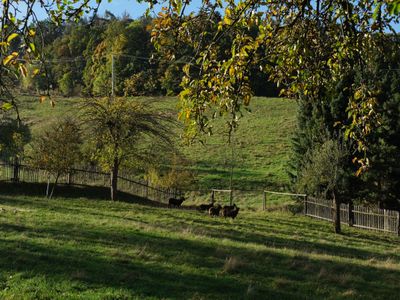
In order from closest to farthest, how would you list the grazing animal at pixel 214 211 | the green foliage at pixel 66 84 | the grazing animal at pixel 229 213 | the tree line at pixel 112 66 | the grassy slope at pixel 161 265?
1. the grassy slope at pixel 161 265
2. the grazing animal at pixel 229 213
3. the grazing animal at pixel 214 211
4. the tree line at pixel 112 66
5. the green foliage at pixel 66 84

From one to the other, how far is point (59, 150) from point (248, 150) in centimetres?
2655

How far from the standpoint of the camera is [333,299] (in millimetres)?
8336

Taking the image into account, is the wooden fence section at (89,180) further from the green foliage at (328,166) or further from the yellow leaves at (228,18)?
the yellow leaves at (228,18)

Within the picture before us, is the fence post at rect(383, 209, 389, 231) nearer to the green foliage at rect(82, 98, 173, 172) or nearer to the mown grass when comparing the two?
the mown grass

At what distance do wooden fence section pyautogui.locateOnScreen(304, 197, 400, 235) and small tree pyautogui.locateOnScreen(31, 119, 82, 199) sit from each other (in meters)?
15.1

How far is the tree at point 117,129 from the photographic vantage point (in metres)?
24.6

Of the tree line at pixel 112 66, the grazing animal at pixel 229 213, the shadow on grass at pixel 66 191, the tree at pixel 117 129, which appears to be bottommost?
the grazing animal at pixel 229 213

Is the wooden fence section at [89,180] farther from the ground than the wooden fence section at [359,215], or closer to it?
farther from the ground

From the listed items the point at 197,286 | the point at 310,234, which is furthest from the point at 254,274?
the point at 310,234

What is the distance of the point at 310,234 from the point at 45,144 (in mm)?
14910

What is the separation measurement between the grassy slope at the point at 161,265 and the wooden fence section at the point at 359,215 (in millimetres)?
8600

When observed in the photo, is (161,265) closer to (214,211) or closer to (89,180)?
(214,211)

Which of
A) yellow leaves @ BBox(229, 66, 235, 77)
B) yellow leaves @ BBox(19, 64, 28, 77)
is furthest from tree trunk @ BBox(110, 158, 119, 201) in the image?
yellow leaves @ BBox(19, 64, 28, 77)

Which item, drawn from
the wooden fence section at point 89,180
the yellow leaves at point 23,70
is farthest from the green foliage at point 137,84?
the wooden fence section at point 89,180
